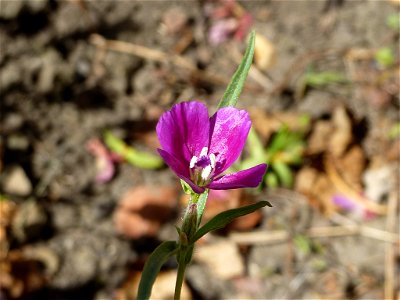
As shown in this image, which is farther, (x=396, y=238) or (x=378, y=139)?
(x=378, y=139)

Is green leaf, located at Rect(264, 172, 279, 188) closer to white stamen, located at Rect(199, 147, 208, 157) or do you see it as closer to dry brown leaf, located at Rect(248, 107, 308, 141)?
dry brown leaf, located at Rect(248, 107, 308, 141)

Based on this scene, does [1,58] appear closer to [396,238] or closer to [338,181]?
[338,181]

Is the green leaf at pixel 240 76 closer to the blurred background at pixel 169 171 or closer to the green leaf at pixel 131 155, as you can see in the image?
the blurred background at pixel 169 171

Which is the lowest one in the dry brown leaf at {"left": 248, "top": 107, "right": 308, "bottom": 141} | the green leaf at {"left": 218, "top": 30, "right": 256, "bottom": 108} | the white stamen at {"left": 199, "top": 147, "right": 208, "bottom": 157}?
the dry brown leaf at {"left": 248, "top": 107, "right": 308, "bottom": 141}

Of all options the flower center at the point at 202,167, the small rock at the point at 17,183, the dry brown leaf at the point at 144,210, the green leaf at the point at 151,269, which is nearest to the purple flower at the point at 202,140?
the flower center at the point at 202,167

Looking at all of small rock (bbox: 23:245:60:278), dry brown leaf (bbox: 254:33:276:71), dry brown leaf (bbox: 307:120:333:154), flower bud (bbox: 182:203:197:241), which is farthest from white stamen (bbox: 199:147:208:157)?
dry brown leaf (bbox: 254:33:276:71)

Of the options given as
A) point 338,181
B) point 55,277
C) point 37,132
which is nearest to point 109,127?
point 37,132
